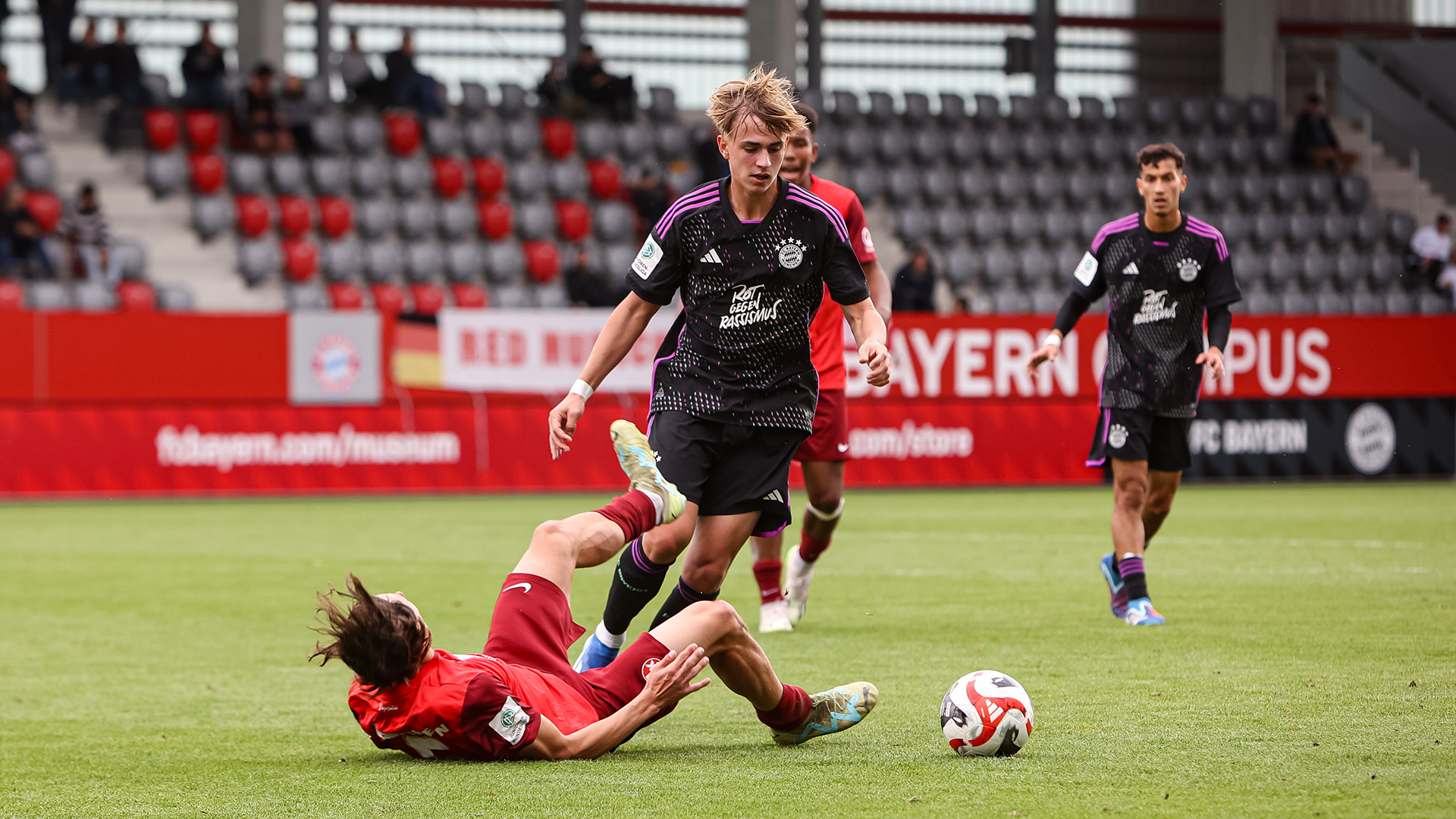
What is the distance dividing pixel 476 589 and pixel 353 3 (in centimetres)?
2696

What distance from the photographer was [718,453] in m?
5.80

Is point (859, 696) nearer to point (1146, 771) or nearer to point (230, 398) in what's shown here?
point (1146, 771)

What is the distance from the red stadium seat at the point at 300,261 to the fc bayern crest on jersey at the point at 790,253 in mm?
18171

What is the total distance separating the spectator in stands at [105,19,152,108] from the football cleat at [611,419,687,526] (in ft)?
66.9

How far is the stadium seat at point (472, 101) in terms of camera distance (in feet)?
86.3

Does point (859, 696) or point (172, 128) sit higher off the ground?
point (172, 128)

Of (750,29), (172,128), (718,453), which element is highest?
(750,29)

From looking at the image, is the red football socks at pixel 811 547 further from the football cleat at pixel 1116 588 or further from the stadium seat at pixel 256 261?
the stadium seat at pixel 256 261

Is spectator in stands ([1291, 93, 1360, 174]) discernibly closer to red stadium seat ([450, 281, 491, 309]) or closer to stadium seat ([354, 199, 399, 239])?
red stadium seat ([450, 281, 491, 309])

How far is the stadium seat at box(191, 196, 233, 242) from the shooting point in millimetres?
23172

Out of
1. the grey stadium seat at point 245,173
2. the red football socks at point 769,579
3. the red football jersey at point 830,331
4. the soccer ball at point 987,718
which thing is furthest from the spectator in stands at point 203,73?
the soccer ball at point 987,718

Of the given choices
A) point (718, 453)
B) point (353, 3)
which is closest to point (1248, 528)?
point (718, 453)

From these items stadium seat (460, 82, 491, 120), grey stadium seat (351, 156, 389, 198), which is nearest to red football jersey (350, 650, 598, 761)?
grey stadium seat (351, 156, 389, 198)

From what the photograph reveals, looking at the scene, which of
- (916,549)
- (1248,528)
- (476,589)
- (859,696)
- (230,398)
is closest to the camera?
(859,696)
